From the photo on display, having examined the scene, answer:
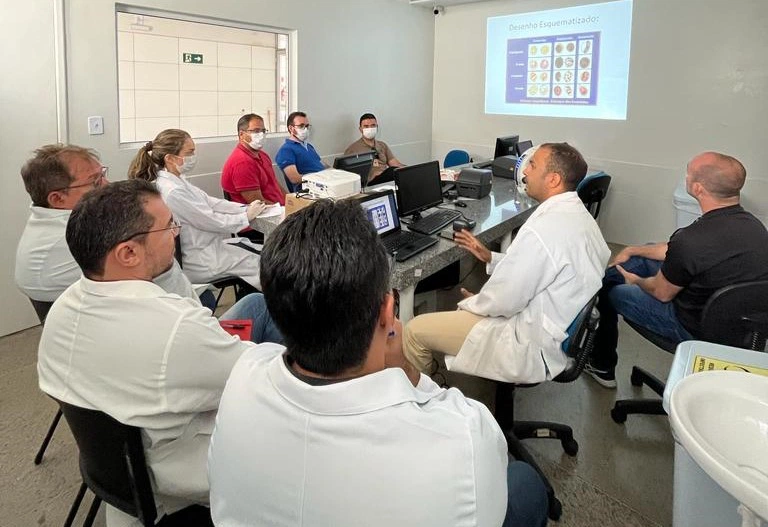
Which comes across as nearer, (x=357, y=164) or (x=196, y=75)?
(x=357, y=164)

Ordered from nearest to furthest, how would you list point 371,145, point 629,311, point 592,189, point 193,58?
point 629,311 < point 592,189 < point 193,58 < point 371,145

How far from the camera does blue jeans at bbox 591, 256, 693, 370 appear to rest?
2.26 metres

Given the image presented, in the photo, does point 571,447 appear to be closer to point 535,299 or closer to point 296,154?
point 535,299

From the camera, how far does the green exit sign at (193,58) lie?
4531 millimetres

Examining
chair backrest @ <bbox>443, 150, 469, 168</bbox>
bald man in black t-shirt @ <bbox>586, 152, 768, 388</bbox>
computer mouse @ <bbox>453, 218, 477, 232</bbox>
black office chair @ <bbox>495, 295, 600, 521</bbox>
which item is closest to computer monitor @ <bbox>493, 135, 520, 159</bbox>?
chair backrest @ <bbox>443, 150, 469, 168</bbox>

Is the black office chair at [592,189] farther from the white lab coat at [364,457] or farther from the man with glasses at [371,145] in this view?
the white lab coat at [364,457]

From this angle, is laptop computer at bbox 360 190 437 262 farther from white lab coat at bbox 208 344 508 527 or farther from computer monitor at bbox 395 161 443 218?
white lab coat at bbox 208 344 508 527

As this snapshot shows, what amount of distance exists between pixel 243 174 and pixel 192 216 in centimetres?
109

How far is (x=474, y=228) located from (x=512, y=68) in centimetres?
344

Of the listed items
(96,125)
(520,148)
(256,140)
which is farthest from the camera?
(520,148)

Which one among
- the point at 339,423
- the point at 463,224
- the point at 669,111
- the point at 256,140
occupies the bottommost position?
the point at 339,423

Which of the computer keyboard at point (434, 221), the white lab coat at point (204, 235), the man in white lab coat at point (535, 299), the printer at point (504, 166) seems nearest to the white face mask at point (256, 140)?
the white lab coat at point (204, 235)

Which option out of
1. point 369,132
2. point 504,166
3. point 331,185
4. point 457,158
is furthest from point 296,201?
point 457,158

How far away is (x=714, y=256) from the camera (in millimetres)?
2018
